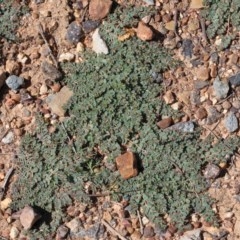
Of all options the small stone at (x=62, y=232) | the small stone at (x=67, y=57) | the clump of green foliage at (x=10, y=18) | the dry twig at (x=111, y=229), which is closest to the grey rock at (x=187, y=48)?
the small stone at (x=67, y=57)

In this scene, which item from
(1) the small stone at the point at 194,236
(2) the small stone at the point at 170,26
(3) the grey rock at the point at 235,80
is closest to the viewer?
(1) the small stone at the point at 194,236

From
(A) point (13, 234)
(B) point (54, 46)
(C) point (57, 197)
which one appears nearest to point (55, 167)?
(C) point (57, 197)

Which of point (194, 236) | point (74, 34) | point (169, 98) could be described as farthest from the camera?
point (74, 34)

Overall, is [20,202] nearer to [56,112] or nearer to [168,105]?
[56,112]

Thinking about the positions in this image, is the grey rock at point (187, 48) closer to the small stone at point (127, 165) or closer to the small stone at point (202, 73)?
the small stone at point (202, 73)

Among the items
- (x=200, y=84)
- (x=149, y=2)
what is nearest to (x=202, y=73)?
(x=200, y=84)

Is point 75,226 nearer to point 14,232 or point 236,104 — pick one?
point 14,232

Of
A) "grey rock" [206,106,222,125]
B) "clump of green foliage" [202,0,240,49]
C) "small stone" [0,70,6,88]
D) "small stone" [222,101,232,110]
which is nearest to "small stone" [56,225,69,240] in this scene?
"small stone" [0,70,6,88]
